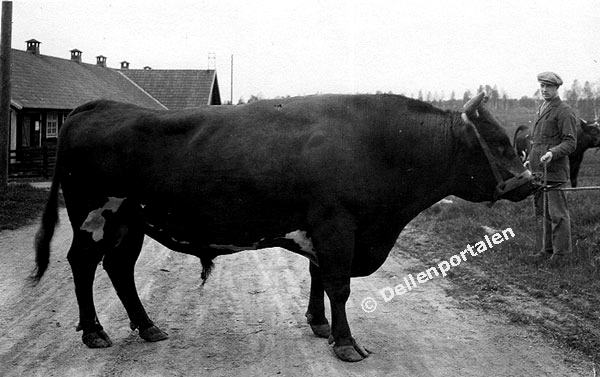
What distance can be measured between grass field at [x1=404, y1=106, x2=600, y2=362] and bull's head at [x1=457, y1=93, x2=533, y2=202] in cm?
130

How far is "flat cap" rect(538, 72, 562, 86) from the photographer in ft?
22.4

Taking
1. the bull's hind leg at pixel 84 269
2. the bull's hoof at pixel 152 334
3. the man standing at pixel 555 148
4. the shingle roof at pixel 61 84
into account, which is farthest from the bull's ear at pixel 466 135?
the shingle roof at pixel 61 84

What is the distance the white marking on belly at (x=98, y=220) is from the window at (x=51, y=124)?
23172 millimetres

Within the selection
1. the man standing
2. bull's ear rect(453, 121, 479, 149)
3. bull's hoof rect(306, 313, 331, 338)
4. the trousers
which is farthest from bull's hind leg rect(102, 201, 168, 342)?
the trousers

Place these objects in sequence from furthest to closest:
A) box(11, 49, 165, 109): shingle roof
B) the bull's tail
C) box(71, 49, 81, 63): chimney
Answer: box(71, 49, 81, 63): chimney < box(11, 49, 165, 109): shingle roof < the bull's tail

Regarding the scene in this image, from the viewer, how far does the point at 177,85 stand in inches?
1501

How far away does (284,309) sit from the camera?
18.6 ft

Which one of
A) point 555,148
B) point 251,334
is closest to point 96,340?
point 251,334

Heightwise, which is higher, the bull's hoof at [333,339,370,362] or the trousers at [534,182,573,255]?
the trousers at [534,182,573,255]

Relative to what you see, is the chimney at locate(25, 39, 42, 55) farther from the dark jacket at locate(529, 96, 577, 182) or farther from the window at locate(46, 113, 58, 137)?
the dark jacket at locate(529, 96, 577, 182)

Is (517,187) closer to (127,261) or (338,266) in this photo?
(338,266)

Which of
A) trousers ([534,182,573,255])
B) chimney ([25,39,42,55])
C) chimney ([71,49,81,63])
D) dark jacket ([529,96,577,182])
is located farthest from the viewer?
chimney ([71,49,81,63])

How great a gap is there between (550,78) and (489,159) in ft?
9.28

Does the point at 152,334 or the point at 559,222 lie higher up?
the point at 559,222
